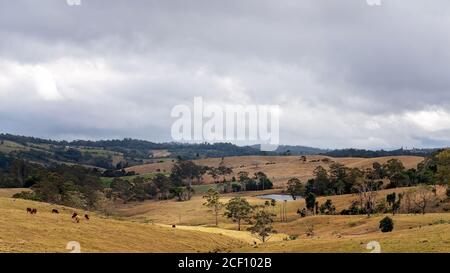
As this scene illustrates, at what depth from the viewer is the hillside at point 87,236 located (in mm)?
43394

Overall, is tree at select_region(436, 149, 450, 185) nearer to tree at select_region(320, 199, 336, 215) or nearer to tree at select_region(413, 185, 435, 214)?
tree at select_region(413, 185, 435, 214)

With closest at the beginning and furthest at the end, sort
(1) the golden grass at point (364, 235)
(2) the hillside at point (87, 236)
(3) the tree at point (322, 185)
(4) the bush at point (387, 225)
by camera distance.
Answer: (1) the golden grass at point (364, 235)
(2) the hillside at point (87, 236)
(4) the bush at point (387, 225)
(3) the tree at point (322, 185)

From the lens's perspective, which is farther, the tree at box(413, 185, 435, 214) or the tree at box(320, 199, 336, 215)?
the tree at box(320, 199, 336, 215)

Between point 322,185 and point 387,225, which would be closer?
point 387,225

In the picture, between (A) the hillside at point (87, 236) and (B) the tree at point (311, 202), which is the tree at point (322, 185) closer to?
(B) the tree at point (311, 202)

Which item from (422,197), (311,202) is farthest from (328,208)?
(422,197)

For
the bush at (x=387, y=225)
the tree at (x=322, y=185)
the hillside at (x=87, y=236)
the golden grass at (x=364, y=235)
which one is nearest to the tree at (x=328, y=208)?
the golden grass at (x=364, y=235)

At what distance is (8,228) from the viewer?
46.8 meters

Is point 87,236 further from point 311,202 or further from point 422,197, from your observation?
point 311,202

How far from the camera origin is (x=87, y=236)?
54250mm

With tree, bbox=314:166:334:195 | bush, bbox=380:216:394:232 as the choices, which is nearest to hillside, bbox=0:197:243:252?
bush, bbox=380:216:394:232

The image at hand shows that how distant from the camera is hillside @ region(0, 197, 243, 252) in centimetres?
4339
